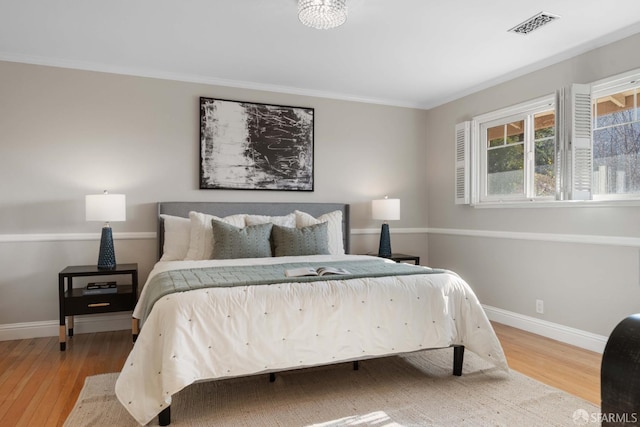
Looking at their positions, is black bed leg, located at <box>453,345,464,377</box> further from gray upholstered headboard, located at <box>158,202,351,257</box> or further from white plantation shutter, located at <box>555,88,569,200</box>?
gray upholstered headboard, located at <box>158,202,351,257</box>

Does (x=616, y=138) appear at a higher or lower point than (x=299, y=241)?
higher

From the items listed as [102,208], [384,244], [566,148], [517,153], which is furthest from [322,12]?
[384,244]

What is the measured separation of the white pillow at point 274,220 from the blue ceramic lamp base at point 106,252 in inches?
47.6

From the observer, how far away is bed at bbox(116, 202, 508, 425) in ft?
6.69

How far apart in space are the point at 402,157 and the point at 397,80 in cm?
114

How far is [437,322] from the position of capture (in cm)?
255

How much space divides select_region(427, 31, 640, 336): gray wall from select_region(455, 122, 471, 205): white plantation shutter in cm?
15

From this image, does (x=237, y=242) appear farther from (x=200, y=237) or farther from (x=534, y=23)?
(x=534, y=23)

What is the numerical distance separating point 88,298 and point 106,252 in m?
0.41

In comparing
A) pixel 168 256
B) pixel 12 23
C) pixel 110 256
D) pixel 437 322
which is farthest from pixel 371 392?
pixel 12 23

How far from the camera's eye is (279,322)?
2.21 meters

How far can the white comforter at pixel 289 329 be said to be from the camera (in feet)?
6.65

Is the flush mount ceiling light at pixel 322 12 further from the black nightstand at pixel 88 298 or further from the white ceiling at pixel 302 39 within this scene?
the black nightstand at pixel 88 298

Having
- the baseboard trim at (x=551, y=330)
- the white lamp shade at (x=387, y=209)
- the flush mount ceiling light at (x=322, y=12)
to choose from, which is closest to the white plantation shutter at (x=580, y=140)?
the baseboard trim at (x=551, y=330)
